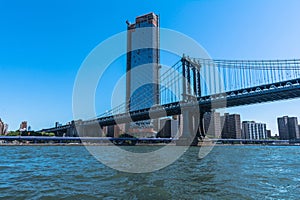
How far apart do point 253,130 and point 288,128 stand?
16145 mm

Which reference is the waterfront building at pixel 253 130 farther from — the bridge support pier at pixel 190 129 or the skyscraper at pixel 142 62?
the bridge support pier at pixel 190 129

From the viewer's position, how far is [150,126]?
91.0 m

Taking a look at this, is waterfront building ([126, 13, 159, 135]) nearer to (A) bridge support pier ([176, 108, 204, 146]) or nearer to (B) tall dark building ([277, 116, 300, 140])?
(A) bridge support pier ([176, 108, 204, 146])

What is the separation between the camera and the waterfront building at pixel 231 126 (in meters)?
110

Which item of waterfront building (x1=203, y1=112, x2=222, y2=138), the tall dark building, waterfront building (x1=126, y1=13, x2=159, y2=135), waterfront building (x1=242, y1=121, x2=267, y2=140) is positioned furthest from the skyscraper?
the tall dark building

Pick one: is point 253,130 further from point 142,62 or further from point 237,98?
point 237,98

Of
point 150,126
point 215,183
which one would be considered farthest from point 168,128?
point 215,183

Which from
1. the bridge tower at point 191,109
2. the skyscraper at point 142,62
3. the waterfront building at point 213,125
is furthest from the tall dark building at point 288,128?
the bridge tower at point 191,109

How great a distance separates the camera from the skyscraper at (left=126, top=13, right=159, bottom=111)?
67.6 m

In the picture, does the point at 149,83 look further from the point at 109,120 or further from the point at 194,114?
the point at 194,114

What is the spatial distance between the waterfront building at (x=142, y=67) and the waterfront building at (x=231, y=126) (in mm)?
36450

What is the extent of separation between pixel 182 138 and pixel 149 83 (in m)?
29.6

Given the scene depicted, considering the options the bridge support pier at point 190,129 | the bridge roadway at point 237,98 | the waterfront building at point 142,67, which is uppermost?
the waterfront building at point 142,67

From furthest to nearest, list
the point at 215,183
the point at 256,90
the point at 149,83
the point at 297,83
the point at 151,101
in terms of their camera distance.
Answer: the point at 149,83 < the point at 151,101 < the point at 256,90 < the point at 297,83 < the point at 215,183
